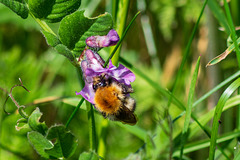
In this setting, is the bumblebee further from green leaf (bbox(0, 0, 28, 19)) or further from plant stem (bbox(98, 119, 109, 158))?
plant stem (bbox(98, 119, 109, 158))

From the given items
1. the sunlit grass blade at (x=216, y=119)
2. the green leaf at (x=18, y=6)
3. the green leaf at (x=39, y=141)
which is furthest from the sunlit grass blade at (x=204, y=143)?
the green leaf at (x=18, y=6)

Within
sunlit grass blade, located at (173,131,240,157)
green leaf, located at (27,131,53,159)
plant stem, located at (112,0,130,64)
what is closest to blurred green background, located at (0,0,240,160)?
plant stem, located at (112,0,130,64)

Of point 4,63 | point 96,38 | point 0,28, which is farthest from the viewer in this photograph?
point 0,28

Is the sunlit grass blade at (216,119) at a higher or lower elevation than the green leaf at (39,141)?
higher

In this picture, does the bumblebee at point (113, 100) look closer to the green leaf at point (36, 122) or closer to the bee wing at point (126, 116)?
the bee wing at point (126, 116)

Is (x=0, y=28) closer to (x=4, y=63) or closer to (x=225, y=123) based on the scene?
(x=4, y=63)

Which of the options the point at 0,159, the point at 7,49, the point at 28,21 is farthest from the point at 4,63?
the point at 0,159
